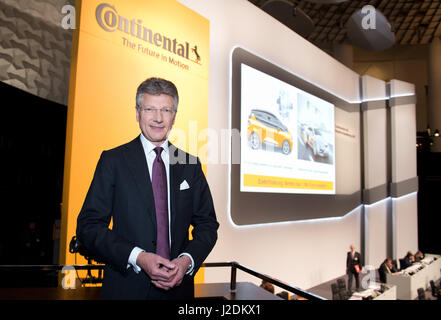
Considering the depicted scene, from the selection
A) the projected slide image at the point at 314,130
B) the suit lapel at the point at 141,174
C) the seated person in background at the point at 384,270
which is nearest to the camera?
the suit lapel at the point at 141,174

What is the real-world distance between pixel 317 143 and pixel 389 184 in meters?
4.64

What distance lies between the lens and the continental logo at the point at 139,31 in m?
2.97

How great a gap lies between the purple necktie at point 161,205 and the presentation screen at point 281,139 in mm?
3175

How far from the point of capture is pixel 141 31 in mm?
3295

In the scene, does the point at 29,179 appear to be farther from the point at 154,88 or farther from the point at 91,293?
the point at 154,88

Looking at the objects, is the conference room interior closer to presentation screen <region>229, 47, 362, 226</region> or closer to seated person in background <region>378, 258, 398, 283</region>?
seated person in background <region>378, 258, 398, 283</region>

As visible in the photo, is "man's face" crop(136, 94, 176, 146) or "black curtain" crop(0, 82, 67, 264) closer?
"man's face" crop(136, 94, 176, 146)

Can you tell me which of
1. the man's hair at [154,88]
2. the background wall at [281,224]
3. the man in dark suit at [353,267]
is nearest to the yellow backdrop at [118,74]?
the background wall at [281,224]

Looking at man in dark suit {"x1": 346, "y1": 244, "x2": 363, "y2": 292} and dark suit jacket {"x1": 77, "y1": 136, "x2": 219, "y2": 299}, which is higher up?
dark suit jacket {"x1": 77, "y1": 136, "x2": 219, "y2": 299}

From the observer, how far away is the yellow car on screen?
4785 mm

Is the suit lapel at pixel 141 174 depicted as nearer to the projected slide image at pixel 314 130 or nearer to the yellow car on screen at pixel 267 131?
the yellow car on screen at pixel 267 131

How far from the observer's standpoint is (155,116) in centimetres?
147

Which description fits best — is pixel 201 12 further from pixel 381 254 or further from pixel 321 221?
pixel 381 254

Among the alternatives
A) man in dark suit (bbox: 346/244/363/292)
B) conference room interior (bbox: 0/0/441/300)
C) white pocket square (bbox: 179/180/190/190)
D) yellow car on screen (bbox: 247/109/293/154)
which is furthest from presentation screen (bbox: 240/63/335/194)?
white pocket square (bbox: 179/180/190/190)
